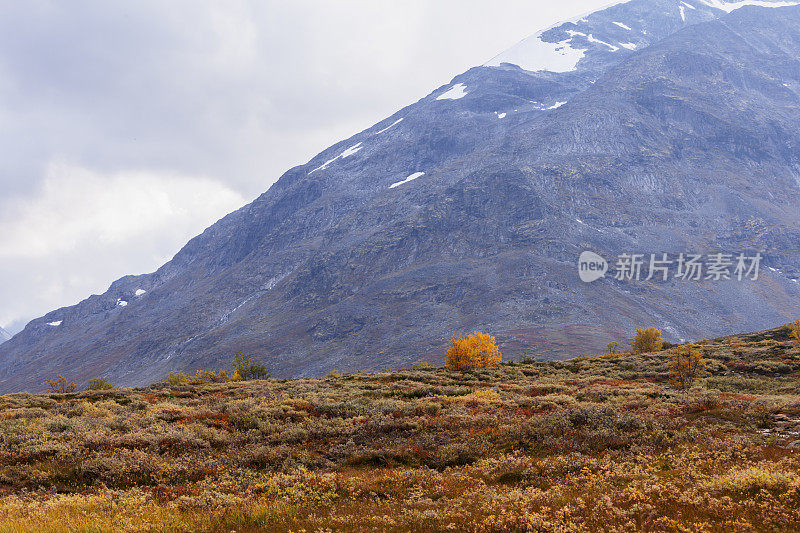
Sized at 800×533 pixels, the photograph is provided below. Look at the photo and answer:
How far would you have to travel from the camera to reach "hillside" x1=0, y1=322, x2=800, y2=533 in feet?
30.6

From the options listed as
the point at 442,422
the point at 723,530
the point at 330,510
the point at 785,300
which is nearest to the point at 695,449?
the point at 723,530

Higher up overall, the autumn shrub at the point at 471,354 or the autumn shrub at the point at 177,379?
the autumn shrub at the point at 177,379

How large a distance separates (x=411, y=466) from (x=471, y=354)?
4595 cm

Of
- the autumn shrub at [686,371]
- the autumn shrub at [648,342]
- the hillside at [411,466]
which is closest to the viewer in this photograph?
the hillside at [411,466]

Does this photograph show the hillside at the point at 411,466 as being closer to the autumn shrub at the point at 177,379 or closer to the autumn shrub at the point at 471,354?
the autumn shrub at the point at 471,354

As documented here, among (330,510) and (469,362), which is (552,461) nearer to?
(330,510)

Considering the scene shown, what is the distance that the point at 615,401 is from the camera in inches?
960

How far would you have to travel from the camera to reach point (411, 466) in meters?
15.6

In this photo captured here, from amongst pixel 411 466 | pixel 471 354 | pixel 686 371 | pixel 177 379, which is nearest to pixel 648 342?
pixel 471 354

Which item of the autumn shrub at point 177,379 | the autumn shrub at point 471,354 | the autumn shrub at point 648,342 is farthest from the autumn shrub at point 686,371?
the autumn shrub at point 177,379

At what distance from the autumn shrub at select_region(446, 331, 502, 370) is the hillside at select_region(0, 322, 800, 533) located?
106ft

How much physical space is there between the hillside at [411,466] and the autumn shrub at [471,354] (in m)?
32.4

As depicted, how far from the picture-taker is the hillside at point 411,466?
30.6 feet

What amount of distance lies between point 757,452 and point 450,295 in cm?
18278
